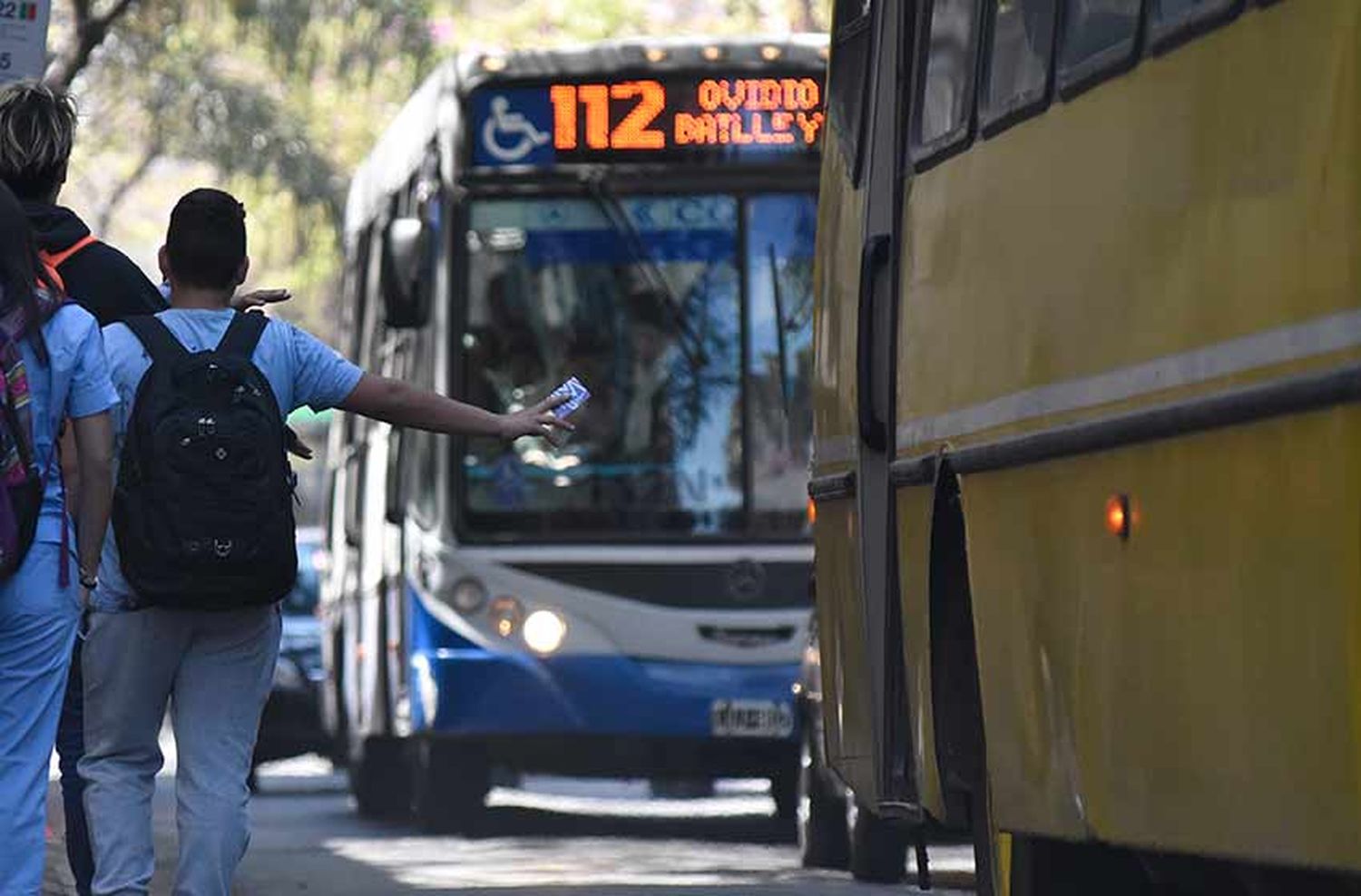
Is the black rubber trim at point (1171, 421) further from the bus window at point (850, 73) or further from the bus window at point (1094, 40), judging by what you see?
the bus window at point (850, 73)

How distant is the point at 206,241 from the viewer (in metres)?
8.60

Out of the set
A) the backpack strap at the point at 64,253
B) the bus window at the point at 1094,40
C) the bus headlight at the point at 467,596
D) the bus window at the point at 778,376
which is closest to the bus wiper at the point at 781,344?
the bus window at the point at 778,376

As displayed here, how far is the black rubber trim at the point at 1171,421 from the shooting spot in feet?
18.6

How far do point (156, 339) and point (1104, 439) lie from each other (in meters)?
2.33

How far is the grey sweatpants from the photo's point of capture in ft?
27.9

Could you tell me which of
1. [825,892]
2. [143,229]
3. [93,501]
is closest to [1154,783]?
[93,501]

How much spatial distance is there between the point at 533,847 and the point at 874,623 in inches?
274

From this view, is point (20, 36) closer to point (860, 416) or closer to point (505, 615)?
point (860, 416)

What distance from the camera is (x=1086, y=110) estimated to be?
24.3ft

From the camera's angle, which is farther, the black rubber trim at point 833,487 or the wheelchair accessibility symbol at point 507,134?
the wheelchair accessibility symbol at point 507,134

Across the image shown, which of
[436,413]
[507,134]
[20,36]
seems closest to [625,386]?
[507,134]

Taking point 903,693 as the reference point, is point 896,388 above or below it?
above

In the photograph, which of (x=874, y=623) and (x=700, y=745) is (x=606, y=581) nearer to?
(x=700, y=745)

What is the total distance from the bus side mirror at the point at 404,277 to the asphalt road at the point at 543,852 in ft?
7.20
